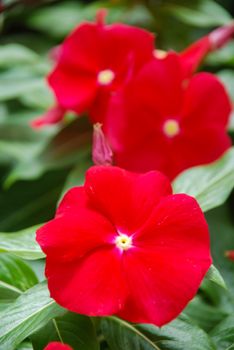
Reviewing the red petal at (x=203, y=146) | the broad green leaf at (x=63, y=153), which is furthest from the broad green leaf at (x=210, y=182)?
the broad green leaf at (x=63, y=153)

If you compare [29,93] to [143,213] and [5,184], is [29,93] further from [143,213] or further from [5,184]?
[143,213]

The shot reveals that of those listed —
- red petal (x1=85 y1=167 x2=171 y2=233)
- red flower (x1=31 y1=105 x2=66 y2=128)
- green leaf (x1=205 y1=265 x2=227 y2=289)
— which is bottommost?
red flower (x1=31 y1=105 x2=66 y2=128)

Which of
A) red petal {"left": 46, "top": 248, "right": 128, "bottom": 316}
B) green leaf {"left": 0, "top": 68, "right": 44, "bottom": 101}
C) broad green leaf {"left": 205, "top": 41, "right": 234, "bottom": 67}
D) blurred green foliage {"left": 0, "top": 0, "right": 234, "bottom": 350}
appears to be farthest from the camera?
broad green leaf {"left": 205, "top": 41, "right": 234, "bottom": 67}

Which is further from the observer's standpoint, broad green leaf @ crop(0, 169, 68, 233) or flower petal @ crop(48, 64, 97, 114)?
broad green leaf @ crop(0, 169, 68, 233)

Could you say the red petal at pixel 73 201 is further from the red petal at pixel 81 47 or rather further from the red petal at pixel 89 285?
the red petal at pixel 81 47

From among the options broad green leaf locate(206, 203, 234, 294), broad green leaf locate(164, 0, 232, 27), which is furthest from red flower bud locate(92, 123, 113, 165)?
broad green leaf locate(164, 0, 232, 27)

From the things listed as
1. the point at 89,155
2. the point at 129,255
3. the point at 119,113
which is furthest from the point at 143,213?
the point at 89,155

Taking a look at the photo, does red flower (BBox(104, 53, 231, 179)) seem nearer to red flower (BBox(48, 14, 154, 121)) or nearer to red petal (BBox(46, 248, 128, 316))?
red flower (BBox(48, 14, 154, 121))

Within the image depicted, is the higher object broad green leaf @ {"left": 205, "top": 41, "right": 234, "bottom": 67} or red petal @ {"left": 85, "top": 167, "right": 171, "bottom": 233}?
red petal @ {"left": 85, "top": 167, "right": 171, "bottom": 233}
